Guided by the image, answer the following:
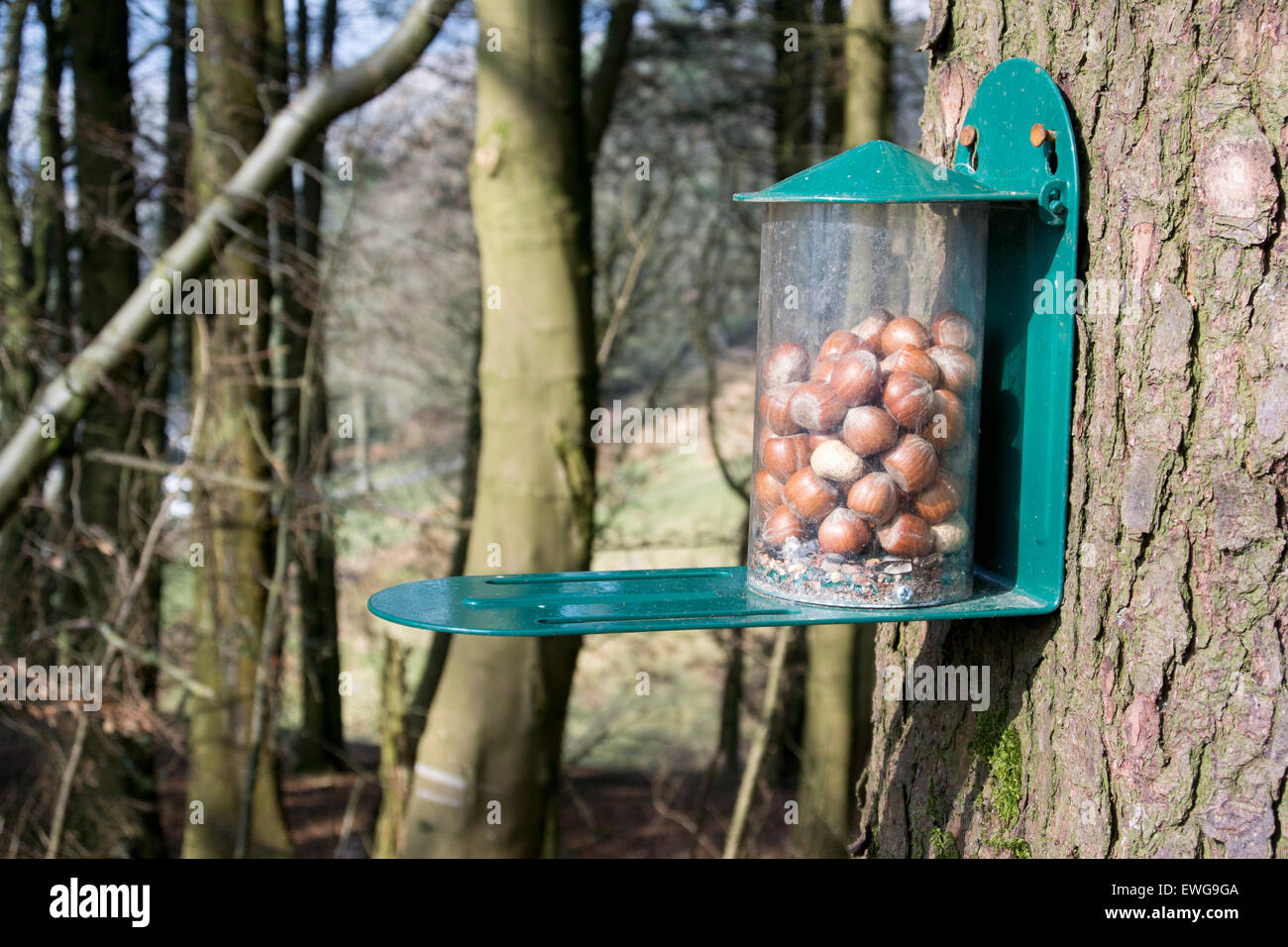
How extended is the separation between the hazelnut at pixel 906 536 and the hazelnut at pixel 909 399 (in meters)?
0.15

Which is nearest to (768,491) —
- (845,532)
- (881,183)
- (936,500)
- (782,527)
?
(782,527)

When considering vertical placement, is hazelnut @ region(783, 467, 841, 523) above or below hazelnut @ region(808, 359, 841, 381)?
below

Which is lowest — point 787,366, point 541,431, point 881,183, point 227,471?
point 227,471

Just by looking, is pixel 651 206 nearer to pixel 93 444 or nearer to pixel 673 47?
pixel 673 47

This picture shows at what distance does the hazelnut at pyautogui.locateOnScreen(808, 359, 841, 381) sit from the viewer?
1910mm

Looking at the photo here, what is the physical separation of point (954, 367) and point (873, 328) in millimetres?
147

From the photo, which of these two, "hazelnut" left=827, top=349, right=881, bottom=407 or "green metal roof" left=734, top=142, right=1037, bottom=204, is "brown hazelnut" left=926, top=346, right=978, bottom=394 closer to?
"hazelnut" left=827, top=349, right=881, bottom=407

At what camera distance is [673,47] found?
1002 centimetres

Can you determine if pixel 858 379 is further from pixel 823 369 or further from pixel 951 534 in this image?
pixel 951 534

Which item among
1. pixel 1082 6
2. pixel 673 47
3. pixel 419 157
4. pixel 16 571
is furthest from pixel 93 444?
pixel 1082 6

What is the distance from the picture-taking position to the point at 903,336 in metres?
1.91

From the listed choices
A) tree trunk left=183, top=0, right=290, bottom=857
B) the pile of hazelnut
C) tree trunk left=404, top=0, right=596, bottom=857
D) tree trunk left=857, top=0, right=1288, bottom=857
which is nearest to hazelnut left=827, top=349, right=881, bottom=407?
the pile of hazelnut

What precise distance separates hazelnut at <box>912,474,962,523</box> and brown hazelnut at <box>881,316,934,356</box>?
221 mm

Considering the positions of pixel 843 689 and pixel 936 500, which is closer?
pixel 936 500
